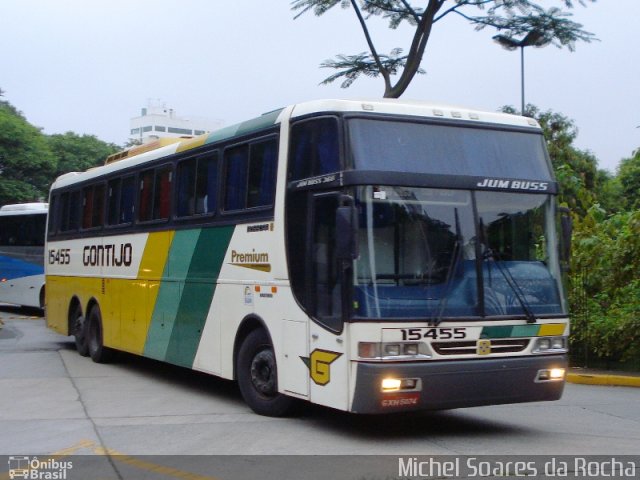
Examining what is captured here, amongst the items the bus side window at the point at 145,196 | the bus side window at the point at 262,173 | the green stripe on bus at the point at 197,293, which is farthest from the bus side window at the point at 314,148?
the bus side window at the point at 145,196

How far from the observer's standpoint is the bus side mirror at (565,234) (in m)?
9.59

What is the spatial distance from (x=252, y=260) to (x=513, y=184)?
3055 mm

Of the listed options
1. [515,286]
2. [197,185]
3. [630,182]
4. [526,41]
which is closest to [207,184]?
[197,185]

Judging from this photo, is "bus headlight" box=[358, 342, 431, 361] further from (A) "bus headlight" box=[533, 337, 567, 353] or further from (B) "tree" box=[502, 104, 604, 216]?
(B) "tree" box=[502, 104, 604, 216]

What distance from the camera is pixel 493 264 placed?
900 cm

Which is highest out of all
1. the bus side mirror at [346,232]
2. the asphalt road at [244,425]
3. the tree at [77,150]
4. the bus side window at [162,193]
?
the tree at [77,150]

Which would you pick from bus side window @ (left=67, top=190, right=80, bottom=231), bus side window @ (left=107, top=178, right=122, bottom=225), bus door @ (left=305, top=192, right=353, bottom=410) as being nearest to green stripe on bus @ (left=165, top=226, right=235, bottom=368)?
bus door @ (left=305, top=192, right=353, bottom=410)

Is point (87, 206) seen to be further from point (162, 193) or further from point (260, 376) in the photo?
point (260, 376)

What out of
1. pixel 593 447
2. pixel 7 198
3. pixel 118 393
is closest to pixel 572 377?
pixel 593 447

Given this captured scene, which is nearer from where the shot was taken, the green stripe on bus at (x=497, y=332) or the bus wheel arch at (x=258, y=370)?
the green stripe on bus at (x=497, y=332)

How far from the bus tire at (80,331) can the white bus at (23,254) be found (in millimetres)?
10503

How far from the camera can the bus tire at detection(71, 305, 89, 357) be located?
16.8m

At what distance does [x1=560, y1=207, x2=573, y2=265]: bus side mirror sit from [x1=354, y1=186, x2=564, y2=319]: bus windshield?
A: 8.6 inches

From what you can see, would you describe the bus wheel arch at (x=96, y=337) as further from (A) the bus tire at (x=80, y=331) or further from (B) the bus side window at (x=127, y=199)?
(B) the bus side window at (x=127, y=199)
